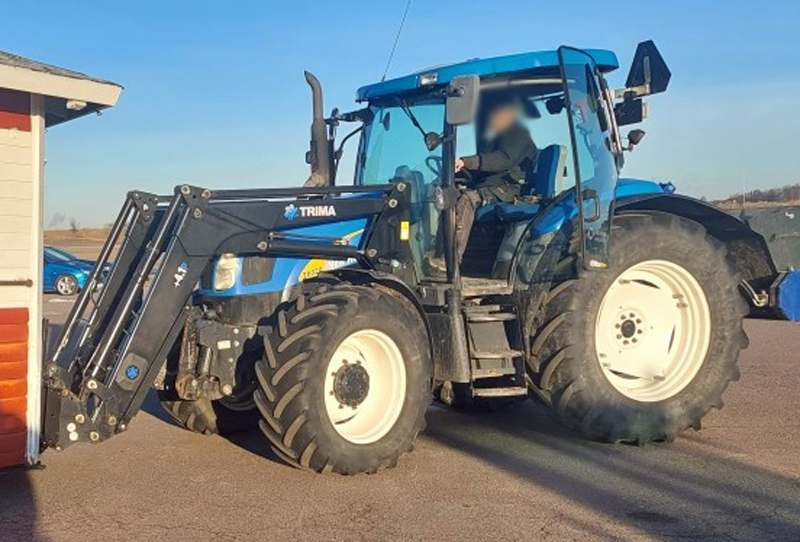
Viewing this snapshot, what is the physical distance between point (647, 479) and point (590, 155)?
2.43m

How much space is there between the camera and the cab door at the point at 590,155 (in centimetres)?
667

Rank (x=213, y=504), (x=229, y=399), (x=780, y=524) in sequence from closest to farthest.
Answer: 1. (x=780, y=524)
2. (x=213, y=504)
3. (x=229, y=399)

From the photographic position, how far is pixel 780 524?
500 centimetres

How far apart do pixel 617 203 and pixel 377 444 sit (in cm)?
259

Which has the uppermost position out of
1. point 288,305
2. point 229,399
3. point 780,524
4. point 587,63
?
point 587,63

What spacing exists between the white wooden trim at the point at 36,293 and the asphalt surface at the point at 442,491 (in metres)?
0.45

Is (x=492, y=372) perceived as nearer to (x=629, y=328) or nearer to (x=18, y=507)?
(x=629, y=328)

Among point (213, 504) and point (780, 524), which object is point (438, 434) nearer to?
point (213, 504)

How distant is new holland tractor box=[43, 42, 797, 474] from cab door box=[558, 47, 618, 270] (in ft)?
0.06

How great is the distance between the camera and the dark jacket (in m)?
Answer: 7.05

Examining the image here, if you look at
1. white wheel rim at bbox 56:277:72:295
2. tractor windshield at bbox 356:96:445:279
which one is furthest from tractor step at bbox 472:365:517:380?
white wheel rim at bbox 56:277:72:295

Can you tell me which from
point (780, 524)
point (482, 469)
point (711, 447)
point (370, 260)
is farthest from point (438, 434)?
point (780, 524)

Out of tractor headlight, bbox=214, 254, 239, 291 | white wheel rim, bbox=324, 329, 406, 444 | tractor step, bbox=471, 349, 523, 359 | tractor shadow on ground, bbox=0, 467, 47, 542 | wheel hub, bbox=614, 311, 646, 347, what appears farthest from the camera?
wheel hub, bbox=614, 311, 646, 347

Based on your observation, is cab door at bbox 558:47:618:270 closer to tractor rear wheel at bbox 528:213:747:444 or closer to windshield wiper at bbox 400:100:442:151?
tractor rear wheel at bbox 528:213:747:444
